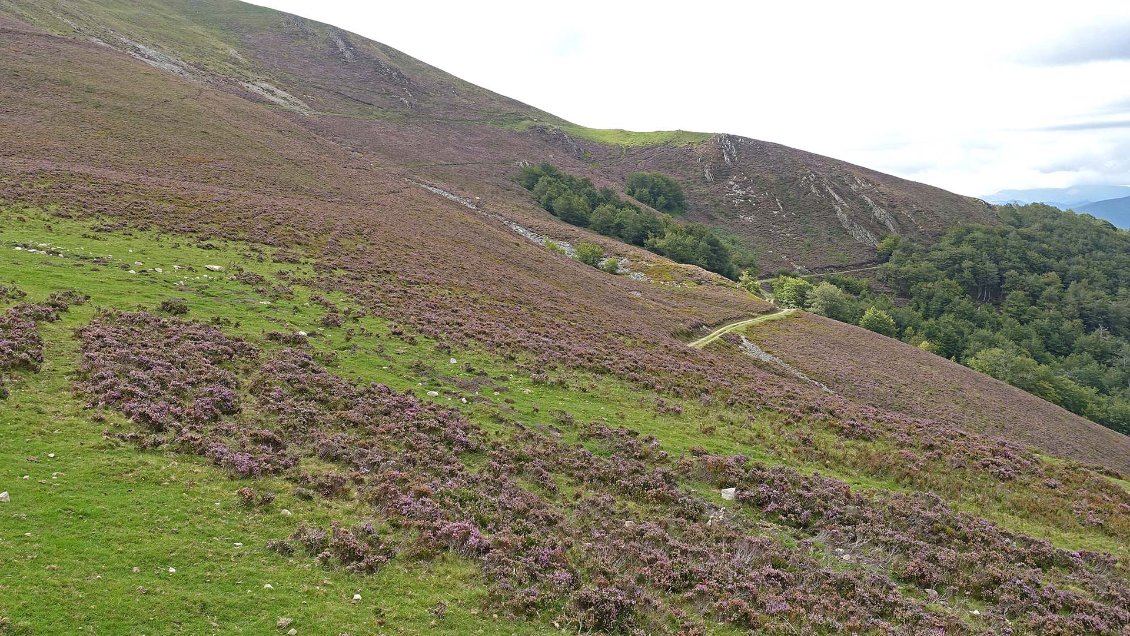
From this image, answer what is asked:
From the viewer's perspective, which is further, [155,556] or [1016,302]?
Result: [1016,302]

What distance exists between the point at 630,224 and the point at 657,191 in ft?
115

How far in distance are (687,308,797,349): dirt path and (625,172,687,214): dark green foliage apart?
69825mm

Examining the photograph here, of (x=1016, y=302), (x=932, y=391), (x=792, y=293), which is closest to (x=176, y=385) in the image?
(x=932, y=391)

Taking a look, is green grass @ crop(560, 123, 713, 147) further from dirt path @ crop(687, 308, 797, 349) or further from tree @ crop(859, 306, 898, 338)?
dirt path @ crop(687, 308, 797, 349)

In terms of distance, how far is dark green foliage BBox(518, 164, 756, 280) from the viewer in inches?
3834

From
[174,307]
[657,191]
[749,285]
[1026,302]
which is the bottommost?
[174,307]

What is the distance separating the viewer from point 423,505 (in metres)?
15.0

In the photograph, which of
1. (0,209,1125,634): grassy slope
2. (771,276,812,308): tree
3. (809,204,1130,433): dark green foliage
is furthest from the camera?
(771,276,812,308): tree

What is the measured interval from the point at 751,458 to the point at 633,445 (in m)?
Answer: 5.78

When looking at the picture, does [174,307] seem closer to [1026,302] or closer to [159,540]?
[159,540]

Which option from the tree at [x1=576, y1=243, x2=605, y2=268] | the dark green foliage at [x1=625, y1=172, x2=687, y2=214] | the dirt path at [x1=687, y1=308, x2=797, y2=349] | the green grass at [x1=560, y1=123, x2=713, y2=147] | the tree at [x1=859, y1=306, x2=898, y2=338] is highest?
the green grass at [x1=560, y1=123, x2=713, y2=147]

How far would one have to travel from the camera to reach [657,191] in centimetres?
13138

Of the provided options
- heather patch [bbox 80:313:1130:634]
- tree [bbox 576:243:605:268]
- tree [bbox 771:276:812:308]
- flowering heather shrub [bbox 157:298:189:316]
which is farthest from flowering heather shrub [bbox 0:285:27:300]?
tree [bbox 771:276:812:308]

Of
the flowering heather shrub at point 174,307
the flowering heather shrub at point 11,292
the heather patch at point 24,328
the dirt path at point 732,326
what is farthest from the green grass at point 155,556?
the dirt path at point 732,326
